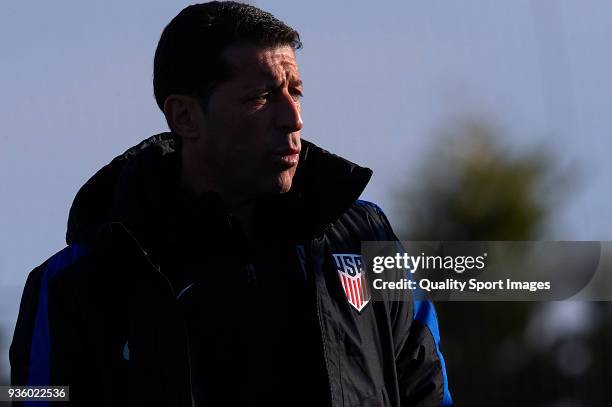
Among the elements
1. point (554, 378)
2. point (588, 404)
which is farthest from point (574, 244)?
point (554, 378)

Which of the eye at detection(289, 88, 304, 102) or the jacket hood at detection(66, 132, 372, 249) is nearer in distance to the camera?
the jacket hood at detection(66, 132, 372, 249)

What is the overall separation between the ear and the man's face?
0.04 m

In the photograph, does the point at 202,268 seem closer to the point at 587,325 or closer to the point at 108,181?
the point at 108,181

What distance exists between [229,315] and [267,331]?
11 centimetres

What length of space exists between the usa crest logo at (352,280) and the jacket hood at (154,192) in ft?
0.40

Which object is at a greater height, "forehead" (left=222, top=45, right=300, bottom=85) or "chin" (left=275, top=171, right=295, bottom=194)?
"forehead" (left=222, top=45, right=300, bottom=85)

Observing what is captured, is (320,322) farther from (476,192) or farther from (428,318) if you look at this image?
(476,192)

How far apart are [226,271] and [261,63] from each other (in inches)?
23.9

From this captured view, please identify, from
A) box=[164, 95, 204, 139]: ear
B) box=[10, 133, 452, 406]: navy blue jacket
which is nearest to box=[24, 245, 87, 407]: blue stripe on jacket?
box=[10, 133, 452, 406]: navy blue jacket

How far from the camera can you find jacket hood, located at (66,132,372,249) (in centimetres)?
372

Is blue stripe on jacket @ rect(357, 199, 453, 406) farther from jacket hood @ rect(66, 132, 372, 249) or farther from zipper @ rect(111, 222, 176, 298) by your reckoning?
zipper @ rect(111, 222, 176, 298)

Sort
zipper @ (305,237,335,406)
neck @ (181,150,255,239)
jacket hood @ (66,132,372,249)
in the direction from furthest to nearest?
1. neck @ (181,150,255,239)
2. jacket hood @ (66,132,372,249)
3. zipper @ (305,237,335,406)

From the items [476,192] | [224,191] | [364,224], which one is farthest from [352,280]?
[476,192]

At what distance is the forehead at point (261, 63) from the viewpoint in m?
3.86
